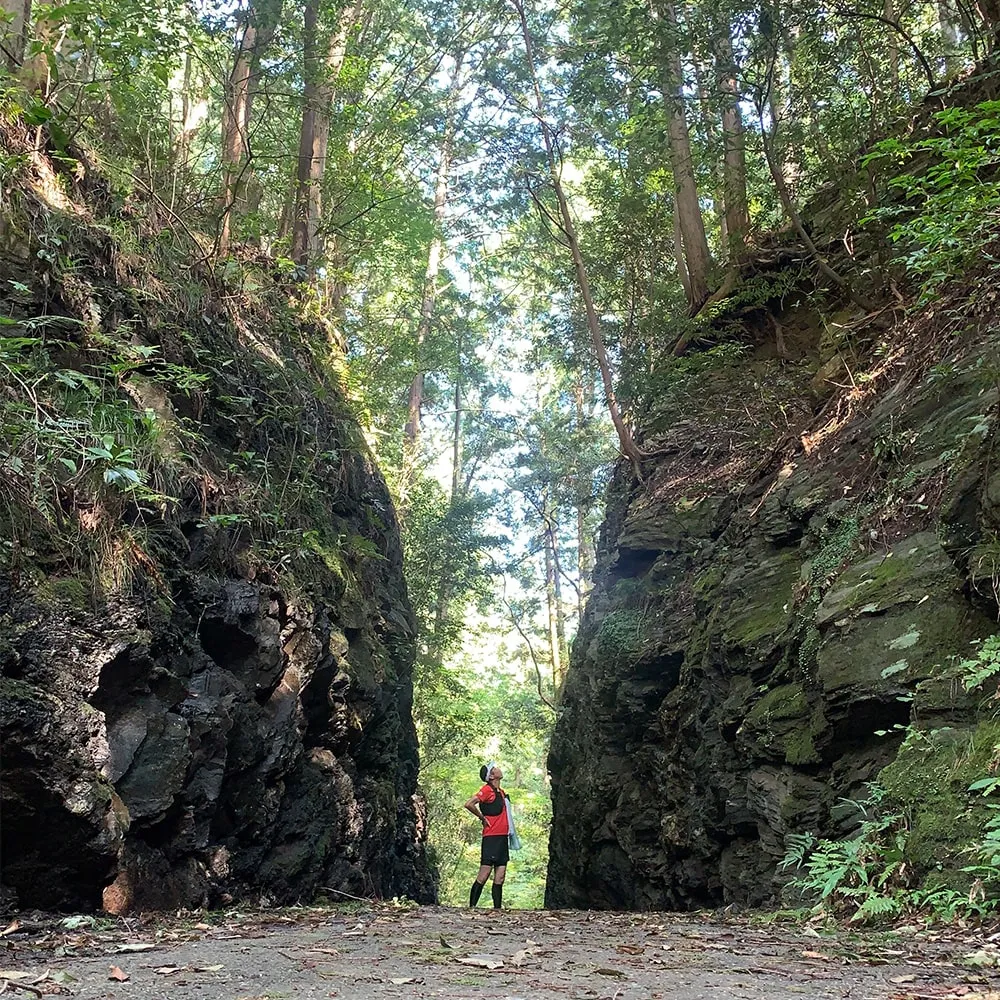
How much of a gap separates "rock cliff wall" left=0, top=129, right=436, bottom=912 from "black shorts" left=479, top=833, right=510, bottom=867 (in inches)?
60.7

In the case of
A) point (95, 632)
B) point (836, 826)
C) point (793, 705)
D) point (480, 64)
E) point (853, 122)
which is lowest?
point (836, 826)

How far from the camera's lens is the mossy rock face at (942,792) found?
13.8 feet

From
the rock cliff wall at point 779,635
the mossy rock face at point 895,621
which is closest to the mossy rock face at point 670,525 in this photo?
the rock cliff wall at point 779,635

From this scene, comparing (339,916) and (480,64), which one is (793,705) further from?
(480,64)

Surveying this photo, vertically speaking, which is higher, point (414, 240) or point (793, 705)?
point (414, 240)

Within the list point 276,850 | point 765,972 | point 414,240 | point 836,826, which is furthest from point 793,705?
point 414,240

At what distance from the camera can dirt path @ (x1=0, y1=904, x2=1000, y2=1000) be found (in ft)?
8.57

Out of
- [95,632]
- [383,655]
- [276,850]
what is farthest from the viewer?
[383,655]

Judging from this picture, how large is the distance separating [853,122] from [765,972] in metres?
10.6

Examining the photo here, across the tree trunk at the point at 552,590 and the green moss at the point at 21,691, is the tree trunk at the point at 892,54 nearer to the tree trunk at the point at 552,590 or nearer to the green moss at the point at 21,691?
the green moss at the point at 21,691

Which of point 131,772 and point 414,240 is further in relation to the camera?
point 414,240

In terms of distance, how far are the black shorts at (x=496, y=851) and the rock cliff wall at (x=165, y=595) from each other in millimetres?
1542

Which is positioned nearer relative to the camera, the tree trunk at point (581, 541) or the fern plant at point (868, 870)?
the fern plant at point (868, 870)

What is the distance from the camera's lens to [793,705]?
697 centimetres
